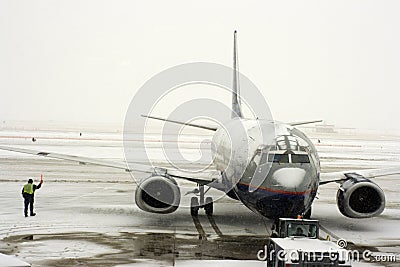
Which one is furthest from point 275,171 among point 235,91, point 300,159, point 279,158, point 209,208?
point 235,91

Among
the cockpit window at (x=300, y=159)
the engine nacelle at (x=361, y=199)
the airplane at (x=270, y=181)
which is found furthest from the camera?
the engine nacelle at (x=361, y=199)

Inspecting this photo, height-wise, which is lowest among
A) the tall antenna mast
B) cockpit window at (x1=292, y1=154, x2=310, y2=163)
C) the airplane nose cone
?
the airplane nose cone

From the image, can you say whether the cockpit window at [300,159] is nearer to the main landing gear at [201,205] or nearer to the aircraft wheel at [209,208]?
the main landing gear at [201,205]

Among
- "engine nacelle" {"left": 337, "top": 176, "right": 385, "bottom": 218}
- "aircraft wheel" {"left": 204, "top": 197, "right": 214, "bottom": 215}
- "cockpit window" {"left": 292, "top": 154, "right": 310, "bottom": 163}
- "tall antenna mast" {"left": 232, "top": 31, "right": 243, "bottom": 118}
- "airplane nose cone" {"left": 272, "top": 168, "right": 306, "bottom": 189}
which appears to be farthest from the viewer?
"tall antenna mast" {"left": 232, "top": 31, "right": 243, "bottom": 118}

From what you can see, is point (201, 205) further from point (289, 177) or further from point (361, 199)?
point (289, 177)

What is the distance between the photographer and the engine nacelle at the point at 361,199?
1995cm

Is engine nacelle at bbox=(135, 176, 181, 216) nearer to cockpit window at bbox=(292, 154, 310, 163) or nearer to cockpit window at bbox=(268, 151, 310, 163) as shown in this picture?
cockpit window at bbox=(268, 151, 310, 163)

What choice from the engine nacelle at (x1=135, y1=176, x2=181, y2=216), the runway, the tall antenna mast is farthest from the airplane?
the tall antenna mast

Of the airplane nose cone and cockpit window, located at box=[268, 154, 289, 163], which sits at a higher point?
cockpit window, located at box=[268, 154, 289, 163]

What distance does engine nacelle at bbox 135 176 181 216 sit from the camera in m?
20.0

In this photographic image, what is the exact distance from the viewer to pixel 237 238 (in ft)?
58.6

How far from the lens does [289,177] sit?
53.8 ft

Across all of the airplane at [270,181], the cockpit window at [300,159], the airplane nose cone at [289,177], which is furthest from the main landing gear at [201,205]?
the cockpit window at [300,159]

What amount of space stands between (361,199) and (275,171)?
200 inches
